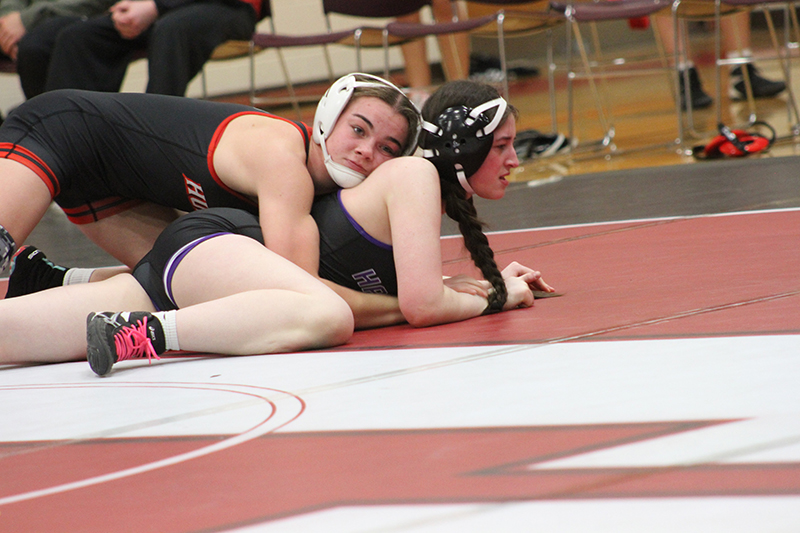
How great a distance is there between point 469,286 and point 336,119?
505mm

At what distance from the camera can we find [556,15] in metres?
5.46

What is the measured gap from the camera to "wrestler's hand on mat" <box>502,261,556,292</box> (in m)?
2.32

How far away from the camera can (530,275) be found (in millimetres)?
2314

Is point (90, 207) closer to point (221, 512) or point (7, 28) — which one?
point (221, 512)

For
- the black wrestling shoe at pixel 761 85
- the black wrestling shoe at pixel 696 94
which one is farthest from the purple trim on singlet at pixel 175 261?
the black wrestling shoe at pixel 696 94

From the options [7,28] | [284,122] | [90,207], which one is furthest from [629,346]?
[7,28]

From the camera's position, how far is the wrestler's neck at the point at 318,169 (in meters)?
2.28

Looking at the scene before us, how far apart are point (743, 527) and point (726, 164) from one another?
3821 millimetres

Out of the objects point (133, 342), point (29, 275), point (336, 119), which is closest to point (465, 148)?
point (336, 119)

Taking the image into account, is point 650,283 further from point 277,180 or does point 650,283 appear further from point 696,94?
point 696,94

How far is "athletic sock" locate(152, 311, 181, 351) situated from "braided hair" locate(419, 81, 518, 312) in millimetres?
678

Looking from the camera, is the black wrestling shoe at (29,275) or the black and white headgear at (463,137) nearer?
the black and white headgear at (463,137)

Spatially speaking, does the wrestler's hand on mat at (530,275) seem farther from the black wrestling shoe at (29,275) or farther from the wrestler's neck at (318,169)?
the black wrestling shoe at (29,275)

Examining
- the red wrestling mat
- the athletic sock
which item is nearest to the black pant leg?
the red wrestling mat
